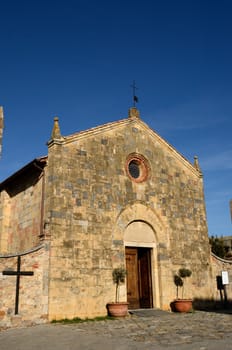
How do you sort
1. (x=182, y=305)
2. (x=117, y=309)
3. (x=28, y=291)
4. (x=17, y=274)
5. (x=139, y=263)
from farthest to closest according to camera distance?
(x=139, y=263)
(x=182, y=305)
(x=117, y=309)
(x=28, y=291)
(x=17, y=274)

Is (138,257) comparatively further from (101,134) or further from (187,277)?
(101,134)

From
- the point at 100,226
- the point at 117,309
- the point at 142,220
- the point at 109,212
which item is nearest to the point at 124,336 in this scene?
the point at 117,309

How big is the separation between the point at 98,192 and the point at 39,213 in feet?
8.87

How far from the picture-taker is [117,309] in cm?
1476

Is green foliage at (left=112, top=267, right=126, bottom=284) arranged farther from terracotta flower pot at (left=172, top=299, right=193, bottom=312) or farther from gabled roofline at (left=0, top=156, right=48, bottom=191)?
gabled roofline at (left=0, top=156, right=48, bottom=191)

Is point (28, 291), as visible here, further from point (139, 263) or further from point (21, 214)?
point (139, 263)

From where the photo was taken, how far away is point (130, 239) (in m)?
17.2

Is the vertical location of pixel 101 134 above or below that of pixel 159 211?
above

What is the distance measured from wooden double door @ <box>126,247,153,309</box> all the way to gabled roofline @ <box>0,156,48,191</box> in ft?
18.3

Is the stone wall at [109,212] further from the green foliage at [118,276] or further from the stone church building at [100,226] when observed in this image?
the green foliage at [118,276]

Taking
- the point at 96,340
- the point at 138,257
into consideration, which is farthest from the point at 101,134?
the point at 96,340

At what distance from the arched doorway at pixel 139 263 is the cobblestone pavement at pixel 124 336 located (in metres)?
3.89

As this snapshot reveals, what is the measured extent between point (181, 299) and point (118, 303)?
3597 mm

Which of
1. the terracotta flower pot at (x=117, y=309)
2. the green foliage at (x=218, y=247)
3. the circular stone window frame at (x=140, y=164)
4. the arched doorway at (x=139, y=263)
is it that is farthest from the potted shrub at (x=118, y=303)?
the green foliage at (x=218, y=247)
